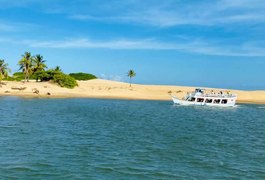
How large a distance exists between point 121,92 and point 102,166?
8747cm

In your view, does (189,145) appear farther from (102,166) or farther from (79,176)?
(79,176)

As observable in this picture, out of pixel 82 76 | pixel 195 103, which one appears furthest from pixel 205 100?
pixel 82 76

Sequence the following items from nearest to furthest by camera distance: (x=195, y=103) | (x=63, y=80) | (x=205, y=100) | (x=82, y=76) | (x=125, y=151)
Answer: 1. (x=125, y=151)
2. (x=195, y=103)
3. (x=205, y=100)
4. (x=63, y=80)
5. (x=82, y=76)

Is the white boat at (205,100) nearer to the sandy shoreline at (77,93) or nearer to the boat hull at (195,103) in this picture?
the boat hull at (195,103)

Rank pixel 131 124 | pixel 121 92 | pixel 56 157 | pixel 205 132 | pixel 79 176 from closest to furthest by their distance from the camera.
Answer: pixel 79 176 < pixel 56 157 < pixel 205 132 < pixel 131 124 < pixel 121 92

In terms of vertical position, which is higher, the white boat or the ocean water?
the white boat

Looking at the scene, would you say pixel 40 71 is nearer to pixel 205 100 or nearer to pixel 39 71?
pixel 39 71

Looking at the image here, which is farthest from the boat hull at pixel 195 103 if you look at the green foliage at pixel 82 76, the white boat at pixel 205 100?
the green foliage at pixel 82 76

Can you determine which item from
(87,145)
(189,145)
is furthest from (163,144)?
(87,145)

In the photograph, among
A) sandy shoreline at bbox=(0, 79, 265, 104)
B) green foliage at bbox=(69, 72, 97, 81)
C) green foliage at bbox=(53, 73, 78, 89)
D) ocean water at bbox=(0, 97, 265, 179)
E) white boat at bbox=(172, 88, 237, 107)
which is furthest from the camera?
green foliage at bbox=(69, 72, 97, 81)

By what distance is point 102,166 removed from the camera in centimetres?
2339

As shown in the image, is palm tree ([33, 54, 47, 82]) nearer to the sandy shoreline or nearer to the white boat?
the sandy shoreline

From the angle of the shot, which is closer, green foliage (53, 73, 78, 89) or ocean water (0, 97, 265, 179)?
ocean water (0, 97, 265, 179)

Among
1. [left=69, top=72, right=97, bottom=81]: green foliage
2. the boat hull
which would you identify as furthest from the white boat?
[left=69, top=72, right=97, bottom=81]: green foliage
